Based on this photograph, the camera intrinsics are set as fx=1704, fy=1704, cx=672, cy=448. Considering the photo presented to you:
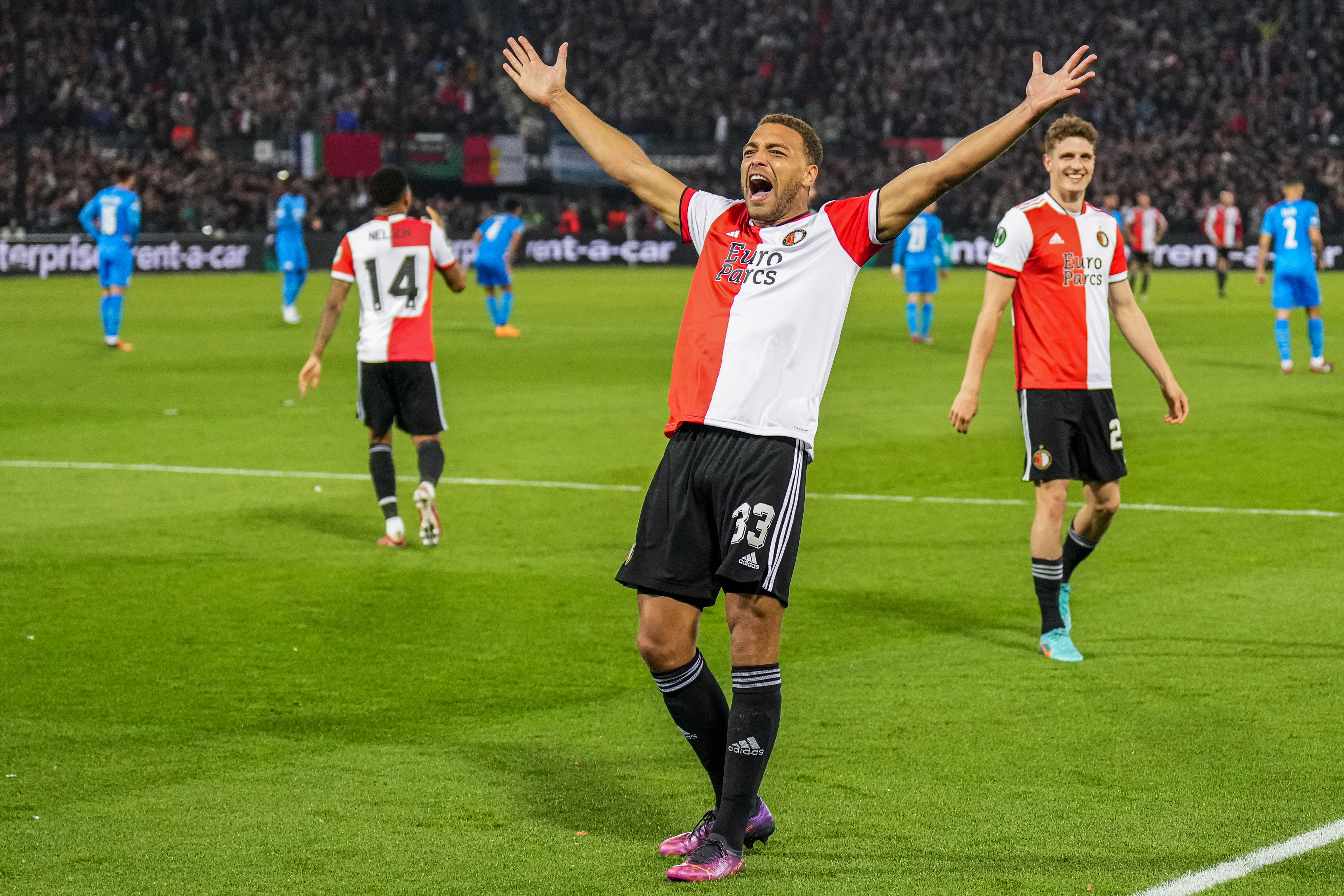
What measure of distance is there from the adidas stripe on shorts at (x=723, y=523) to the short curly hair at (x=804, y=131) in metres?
0.78

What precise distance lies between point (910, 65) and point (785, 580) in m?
49.9

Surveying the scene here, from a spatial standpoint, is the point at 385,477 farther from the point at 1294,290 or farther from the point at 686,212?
the point at 1294,290

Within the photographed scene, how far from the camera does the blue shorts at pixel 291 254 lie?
26406 mm

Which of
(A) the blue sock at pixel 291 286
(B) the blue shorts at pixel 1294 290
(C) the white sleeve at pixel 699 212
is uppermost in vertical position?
(C) the white sleeve at pixel 699 212

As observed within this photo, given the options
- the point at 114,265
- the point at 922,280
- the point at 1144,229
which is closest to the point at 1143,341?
the point at 922,280

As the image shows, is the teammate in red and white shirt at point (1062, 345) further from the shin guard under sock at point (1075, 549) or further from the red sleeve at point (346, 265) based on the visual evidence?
the red sleeve at point (346, 265)

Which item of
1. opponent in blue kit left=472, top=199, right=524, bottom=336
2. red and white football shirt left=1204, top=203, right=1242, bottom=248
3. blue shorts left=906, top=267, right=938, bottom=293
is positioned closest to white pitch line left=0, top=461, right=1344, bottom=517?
blue shorts left=906, top=267, right=938, bottom=293

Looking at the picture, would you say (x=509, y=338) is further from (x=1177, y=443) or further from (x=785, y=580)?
(x=785, y=580)

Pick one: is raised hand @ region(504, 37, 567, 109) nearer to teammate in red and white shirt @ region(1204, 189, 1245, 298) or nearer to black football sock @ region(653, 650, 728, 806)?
black football sock @ region(653, 650, 728, 806)

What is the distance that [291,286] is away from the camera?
86.9 feet

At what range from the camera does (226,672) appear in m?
6.77

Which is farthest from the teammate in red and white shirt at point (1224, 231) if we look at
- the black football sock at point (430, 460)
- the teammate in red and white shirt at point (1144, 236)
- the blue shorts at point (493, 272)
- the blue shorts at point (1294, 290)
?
the black football sock at point (430, 460)

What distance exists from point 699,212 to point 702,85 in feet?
158

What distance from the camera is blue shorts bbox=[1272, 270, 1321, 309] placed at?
731 inches
